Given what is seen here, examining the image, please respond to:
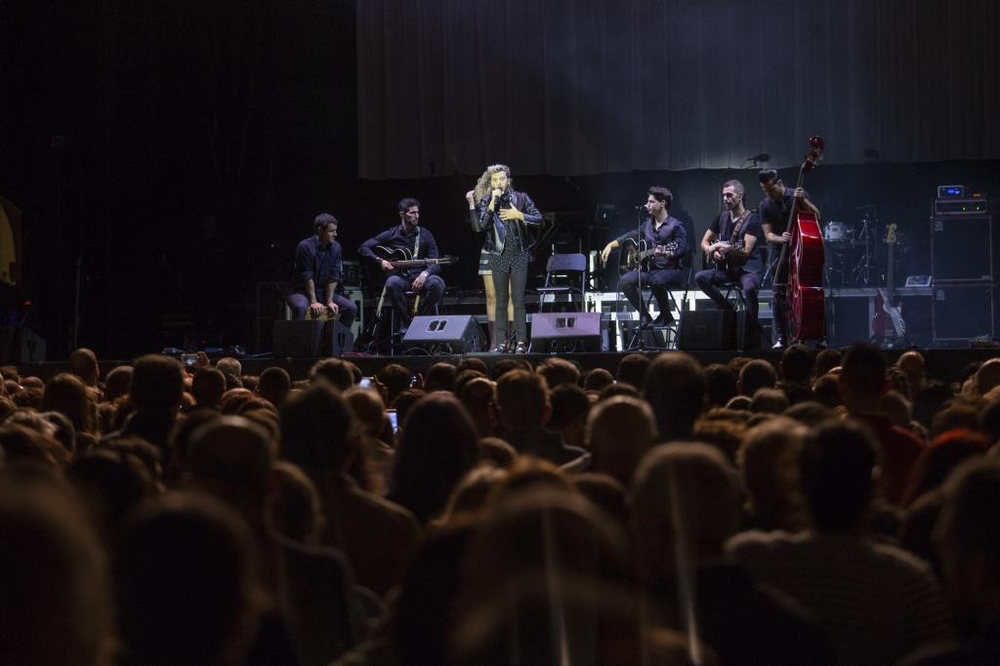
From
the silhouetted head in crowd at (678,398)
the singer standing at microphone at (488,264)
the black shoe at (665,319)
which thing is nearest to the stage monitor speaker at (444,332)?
the singer standing at microphone at (488,264)

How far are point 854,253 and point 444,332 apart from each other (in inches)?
225

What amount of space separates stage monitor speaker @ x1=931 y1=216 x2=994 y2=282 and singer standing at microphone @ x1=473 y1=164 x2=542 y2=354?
16.4 ft

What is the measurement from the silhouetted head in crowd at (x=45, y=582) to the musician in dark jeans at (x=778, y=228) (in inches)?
430

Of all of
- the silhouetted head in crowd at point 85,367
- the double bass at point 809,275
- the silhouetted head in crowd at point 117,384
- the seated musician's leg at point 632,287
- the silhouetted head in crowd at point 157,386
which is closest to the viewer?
the silhouetted head in crowd at point 157,386

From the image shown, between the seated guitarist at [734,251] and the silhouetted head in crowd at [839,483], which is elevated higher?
the seated guitarist at [734,251]

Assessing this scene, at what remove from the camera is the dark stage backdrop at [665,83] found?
626 inches

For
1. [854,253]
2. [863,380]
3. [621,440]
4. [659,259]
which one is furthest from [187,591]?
[854,253]

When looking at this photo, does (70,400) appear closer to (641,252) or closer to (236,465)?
(236,465)

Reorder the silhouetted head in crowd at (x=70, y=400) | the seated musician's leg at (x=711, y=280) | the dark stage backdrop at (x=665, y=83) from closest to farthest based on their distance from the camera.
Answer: the silhouetted head in crowd at (x=70, y=400), the seated musician's leg at (x=711, y=280), the dark stage backdrop at (x=665, y=83)

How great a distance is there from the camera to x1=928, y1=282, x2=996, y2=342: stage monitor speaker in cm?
1471

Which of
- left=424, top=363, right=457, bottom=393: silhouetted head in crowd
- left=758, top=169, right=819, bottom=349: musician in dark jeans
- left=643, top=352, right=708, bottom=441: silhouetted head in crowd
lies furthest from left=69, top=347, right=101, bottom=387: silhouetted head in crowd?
left=758, top=169, right=819, bottom=349: musician in dark jeans

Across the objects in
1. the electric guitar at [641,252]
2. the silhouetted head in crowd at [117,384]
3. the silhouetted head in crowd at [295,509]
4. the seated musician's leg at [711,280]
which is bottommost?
the silhouetted head in crowd at [295,509]

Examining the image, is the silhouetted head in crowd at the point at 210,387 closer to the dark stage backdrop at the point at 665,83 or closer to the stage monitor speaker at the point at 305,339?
the stage monitor speaker at the point at 305,339

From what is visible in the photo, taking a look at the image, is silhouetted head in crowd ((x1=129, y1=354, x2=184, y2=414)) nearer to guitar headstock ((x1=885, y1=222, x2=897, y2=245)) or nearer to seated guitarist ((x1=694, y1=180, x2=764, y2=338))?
seated guitarist ((x1=694, y1=180, x2=764, y2=338))
